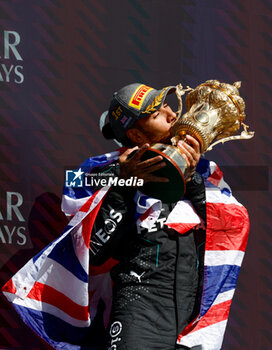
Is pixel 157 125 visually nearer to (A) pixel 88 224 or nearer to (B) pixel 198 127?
(B) pixel 198 127

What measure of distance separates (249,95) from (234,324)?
127 centimetres

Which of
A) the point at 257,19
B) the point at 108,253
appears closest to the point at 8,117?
the point at 108,253

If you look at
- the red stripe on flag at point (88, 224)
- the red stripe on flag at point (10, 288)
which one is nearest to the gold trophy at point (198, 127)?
the red stripe on flag at point (88, 224)

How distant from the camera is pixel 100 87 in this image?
2.63m

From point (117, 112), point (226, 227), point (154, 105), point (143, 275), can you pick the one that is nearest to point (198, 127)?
point (154, 105)

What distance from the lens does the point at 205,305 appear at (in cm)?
209

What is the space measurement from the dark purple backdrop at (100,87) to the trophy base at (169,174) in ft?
2.80

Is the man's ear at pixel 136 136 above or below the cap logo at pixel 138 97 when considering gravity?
below

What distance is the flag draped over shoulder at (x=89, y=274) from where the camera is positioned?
1.98m

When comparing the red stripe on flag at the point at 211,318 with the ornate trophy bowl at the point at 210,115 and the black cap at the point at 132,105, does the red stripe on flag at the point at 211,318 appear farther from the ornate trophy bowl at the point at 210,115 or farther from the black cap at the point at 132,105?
the black cap at the point at 132,105

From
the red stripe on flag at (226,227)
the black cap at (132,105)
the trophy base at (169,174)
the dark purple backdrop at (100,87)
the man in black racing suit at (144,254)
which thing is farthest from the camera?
the dark purple backdrop at (100,87)

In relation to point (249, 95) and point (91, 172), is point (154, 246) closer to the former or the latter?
point (91, 172)

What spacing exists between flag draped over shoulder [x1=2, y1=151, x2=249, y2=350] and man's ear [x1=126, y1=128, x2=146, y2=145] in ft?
0.39

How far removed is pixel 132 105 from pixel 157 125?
0.13 metres
